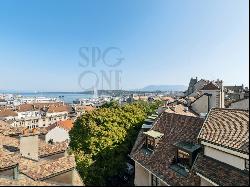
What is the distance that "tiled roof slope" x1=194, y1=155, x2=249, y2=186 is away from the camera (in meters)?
12.5

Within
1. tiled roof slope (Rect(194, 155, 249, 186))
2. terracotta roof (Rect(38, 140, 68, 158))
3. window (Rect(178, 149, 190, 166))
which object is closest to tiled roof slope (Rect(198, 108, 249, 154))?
tiled roof slope (Rect(194, 155, 249, 186))

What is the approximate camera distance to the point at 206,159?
1581cm

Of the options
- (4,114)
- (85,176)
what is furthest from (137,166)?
(4,114)

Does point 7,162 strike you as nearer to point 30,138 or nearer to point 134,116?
point 30,138

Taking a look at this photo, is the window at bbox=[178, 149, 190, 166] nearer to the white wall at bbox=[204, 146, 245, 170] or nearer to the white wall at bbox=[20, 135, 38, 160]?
the white wall at bbox=[204, 146, 245, 170]

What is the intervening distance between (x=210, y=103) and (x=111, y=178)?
14.4 metres

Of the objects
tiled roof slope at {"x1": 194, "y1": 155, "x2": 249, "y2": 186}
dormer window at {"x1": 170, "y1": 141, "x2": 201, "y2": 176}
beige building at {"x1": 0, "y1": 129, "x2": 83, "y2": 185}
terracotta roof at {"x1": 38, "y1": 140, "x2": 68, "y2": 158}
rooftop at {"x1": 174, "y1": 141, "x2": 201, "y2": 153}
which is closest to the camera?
tiled roof slope at {"x1": 194, "y1": 155, "x2": 249, "y2": 186}

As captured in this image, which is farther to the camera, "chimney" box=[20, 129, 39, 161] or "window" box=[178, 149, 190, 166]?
"chimney" box=[20, 129, 39, 161]

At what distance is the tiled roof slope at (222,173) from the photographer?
1248cm

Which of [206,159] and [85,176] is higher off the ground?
[206,159]

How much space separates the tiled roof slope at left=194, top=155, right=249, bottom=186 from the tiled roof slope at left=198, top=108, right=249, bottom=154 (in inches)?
38.3

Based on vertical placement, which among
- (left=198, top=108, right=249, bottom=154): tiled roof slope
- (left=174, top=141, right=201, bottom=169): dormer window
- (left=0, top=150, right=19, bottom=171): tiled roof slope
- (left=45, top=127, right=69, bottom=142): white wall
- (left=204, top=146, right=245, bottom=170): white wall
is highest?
(left=198, top=108, right=249, bottom=154): tiled roof slope

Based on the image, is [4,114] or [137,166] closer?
[137,166]

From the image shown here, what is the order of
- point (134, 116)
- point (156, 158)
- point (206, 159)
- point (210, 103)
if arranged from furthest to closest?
1. point (134, 116)
2. point (210, 103)
3. point (156, 158)
4. point (206, 159)
